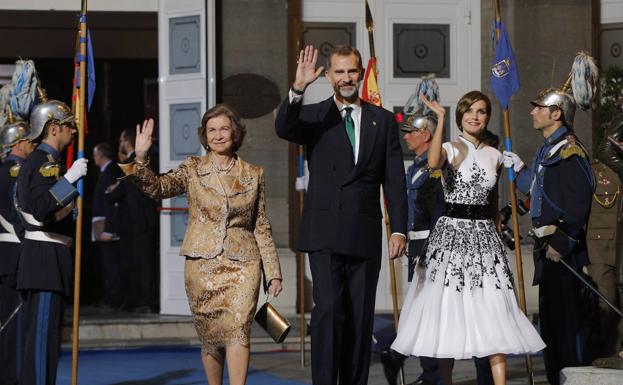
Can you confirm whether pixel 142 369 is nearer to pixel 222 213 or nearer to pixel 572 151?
pixel 222 213

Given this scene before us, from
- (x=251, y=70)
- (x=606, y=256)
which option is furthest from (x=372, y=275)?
(x=251, y=70)

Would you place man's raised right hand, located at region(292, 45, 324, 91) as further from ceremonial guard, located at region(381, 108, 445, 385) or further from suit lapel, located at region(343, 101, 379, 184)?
ceremonial guard, located at region(381, 108, 445, 385)

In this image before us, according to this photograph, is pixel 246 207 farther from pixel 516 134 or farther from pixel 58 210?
pixel 516 134

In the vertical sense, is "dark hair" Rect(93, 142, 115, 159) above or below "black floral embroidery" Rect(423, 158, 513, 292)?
above

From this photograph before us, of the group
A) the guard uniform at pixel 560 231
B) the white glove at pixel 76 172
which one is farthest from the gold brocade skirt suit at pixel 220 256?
the guard uniform at pixel 560 231

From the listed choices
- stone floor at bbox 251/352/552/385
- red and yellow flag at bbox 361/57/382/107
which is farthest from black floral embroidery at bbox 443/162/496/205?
stone floor at bbox 251/352/552/385

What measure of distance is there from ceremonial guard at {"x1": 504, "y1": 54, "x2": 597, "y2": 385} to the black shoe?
101 cm

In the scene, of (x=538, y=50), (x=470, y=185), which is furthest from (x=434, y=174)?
(x=538, y=50)

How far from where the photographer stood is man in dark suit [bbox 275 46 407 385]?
8.81 metres

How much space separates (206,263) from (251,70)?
22.4 feet

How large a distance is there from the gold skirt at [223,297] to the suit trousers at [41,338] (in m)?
1.14

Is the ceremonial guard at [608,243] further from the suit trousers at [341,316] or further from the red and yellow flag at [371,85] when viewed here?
the suit trousers at [341,316]

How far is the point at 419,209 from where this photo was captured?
37.1 ft

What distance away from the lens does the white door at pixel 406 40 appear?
16.4m
